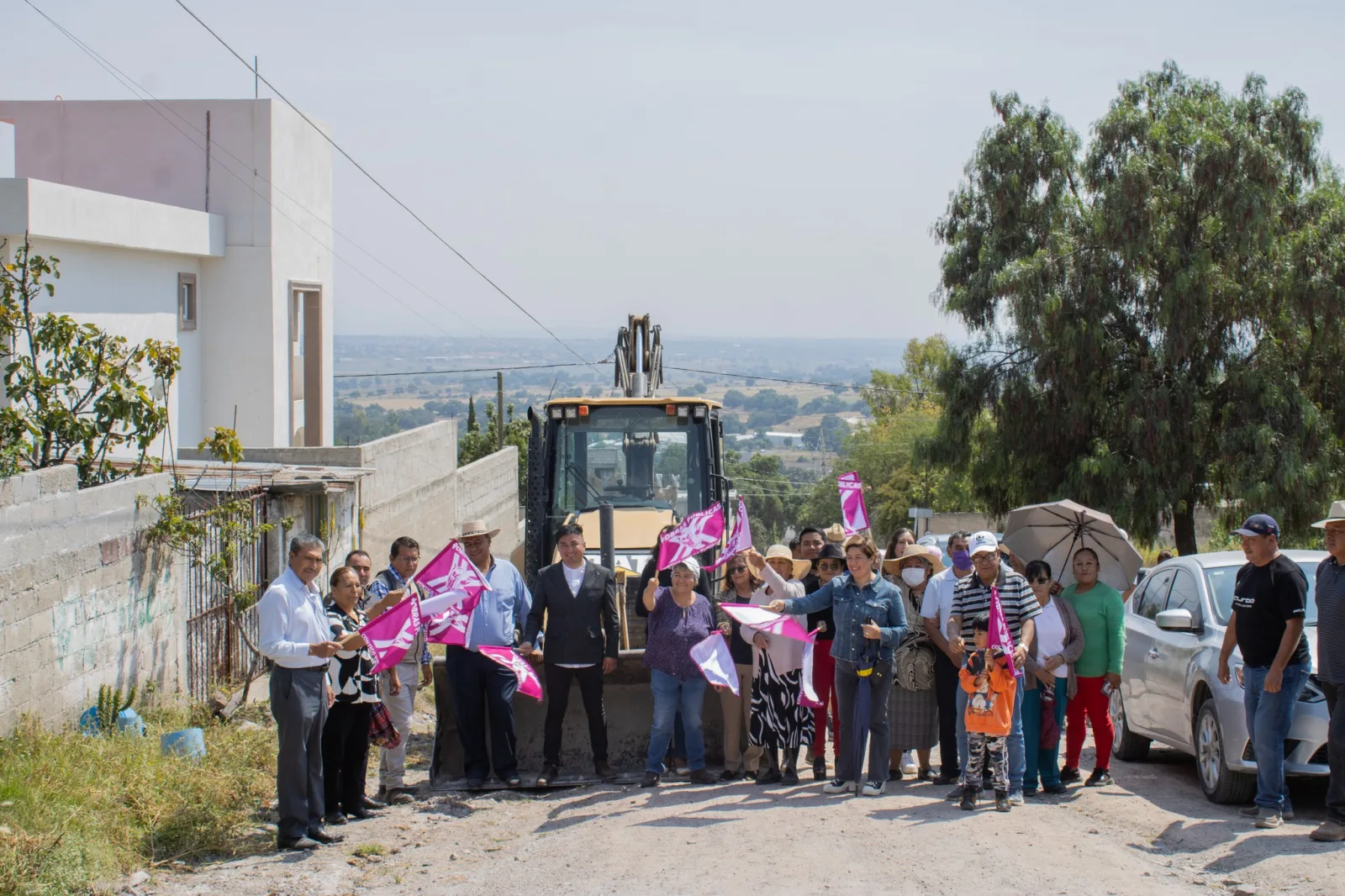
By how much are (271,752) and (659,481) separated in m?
4.25

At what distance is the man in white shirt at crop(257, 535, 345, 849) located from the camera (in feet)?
24.2

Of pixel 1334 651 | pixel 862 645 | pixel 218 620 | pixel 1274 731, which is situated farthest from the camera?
pixel 218 620

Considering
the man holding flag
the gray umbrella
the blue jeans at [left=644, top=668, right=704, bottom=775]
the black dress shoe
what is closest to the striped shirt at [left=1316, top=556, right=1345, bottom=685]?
the man holding flag

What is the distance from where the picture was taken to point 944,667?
895 centimetres

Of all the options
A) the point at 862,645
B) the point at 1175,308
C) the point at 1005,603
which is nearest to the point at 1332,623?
the point at 1005,603

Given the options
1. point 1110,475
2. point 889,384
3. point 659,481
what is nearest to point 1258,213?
point 1110,475

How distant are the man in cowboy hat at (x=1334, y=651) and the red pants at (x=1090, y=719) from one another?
1531 mm

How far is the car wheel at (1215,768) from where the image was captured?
8453 millimetres

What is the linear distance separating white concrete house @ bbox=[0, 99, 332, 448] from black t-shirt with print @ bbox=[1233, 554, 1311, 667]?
17.4m

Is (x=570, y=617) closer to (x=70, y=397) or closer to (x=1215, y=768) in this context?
(x=1215, y=768)

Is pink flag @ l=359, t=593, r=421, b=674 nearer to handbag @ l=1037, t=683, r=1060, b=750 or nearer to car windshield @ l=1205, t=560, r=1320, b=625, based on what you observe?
handbag @ l=1037, t=683, r=1060, b=750

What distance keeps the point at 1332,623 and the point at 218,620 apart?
954 centimetres

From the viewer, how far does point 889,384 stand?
7762 cm

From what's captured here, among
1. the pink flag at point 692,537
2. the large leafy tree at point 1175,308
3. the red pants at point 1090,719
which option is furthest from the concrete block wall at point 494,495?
the red pants at point 1090,719
